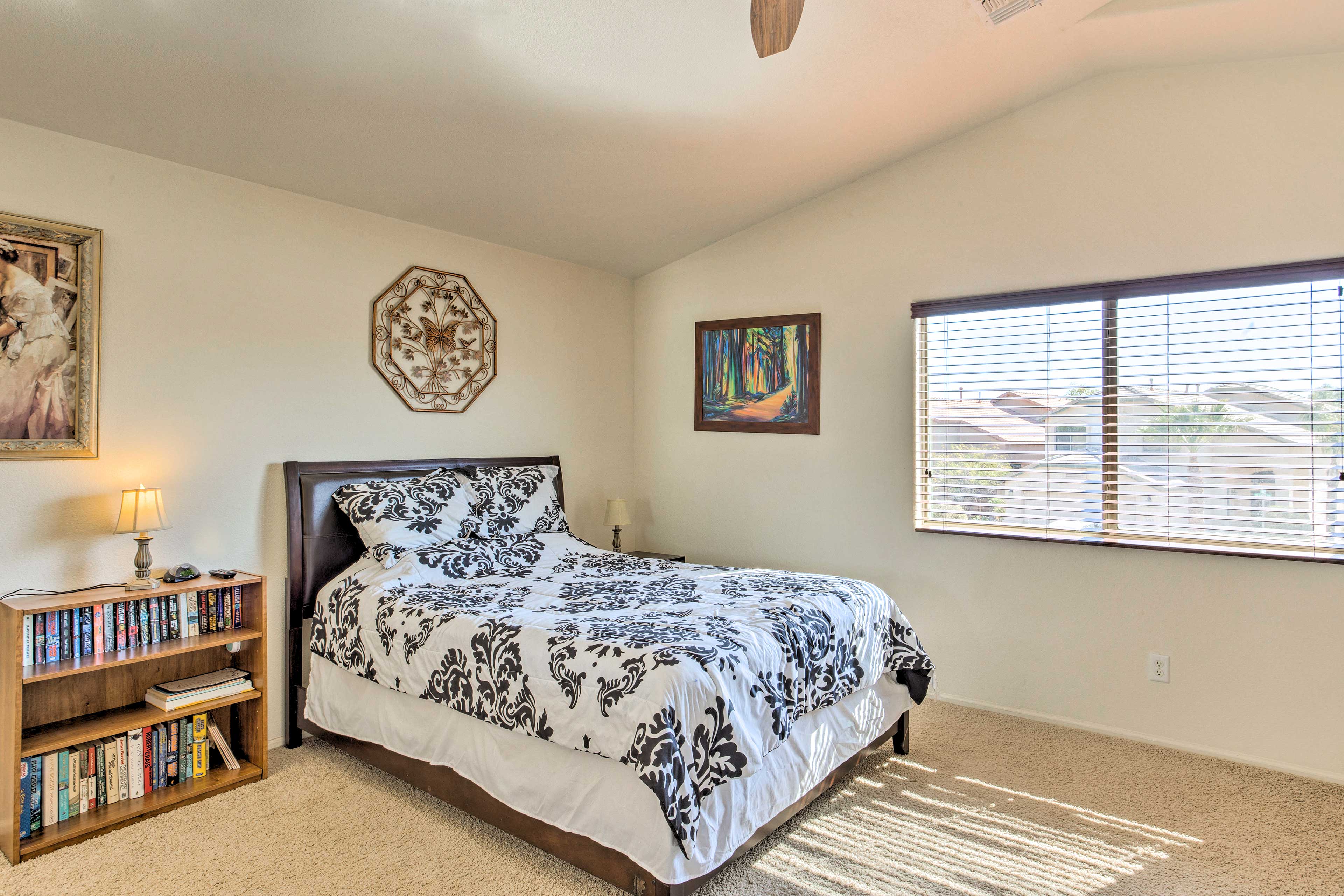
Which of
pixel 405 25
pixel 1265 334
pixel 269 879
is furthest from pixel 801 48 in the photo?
pixel 269 879

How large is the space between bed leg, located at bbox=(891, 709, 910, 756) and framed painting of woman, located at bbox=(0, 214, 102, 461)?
3153mm

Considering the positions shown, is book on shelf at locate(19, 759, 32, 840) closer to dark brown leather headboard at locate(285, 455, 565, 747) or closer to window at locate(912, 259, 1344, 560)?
dark brown leather headboard at locate(285, 455, 565, 747)

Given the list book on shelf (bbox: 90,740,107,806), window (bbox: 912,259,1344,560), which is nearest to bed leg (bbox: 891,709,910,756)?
window (bbox: 912,259,1344,560)

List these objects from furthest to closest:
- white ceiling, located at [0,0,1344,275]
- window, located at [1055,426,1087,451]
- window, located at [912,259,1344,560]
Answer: window, located at [1055,426,1087,451], window, located at [912,259,1344,560], white ceiling, located at [0,0,1344,275]

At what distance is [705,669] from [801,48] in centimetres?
214

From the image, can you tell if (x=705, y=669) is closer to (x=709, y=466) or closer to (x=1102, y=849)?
Result: (x=1102, y=849)

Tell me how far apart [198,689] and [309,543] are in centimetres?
68

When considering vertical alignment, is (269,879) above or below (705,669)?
below

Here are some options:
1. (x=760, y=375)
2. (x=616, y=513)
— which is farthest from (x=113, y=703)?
(x=760, y=375)

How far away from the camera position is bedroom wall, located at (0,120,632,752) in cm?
263

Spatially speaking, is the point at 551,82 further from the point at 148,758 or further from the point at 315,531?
the point at 148,758

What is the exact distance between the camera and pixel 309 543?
3.19 meters

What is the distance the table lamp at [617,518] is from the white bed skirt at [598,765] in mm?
1860

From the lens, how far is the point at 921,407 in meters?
3.78
